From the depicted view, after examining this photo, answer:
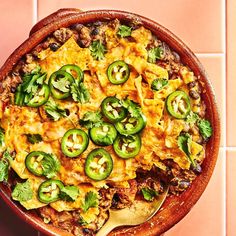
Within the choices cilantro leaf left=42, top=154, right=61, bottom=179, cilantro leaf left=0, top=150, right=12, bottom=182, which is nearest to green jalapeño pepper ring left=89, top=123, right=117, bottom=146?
cilantro leaf left=42, top=154, right=61, bottom=179

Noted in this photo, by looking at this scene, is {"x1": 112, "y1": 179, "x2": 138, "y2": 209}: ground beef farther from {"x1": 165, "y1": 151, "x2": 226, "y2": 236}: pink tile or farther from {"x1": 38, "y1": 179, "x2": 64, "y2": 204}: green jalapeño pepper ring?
{"x1": 165, "y1": 151, "x2": 226, "y2": 236}: pink tile

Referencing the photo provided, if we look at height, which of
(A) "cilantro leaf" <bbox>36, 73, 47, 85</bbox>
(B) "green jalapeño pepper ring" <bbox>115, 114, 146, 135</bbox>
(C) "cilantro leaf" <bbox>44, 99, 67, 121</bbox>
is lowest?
(B) "green jalapeño pepper ring" <bbox>115, 114, 146, 135</bbox>

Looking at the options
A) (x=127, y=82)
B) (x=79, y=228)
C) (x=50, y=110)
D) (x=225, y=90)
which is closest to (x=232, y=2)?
(x=225, y=90)

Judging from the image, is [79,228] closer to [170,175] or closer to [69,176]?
[69,176]

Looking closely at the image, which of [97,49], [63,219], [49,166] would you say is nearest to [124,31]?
[97,49]

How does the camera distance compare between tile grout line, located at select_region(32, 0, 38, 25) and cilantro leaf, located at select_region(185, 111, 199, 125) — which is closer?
cilantro leaf, located at select_region(185, 111, 199, 125)
